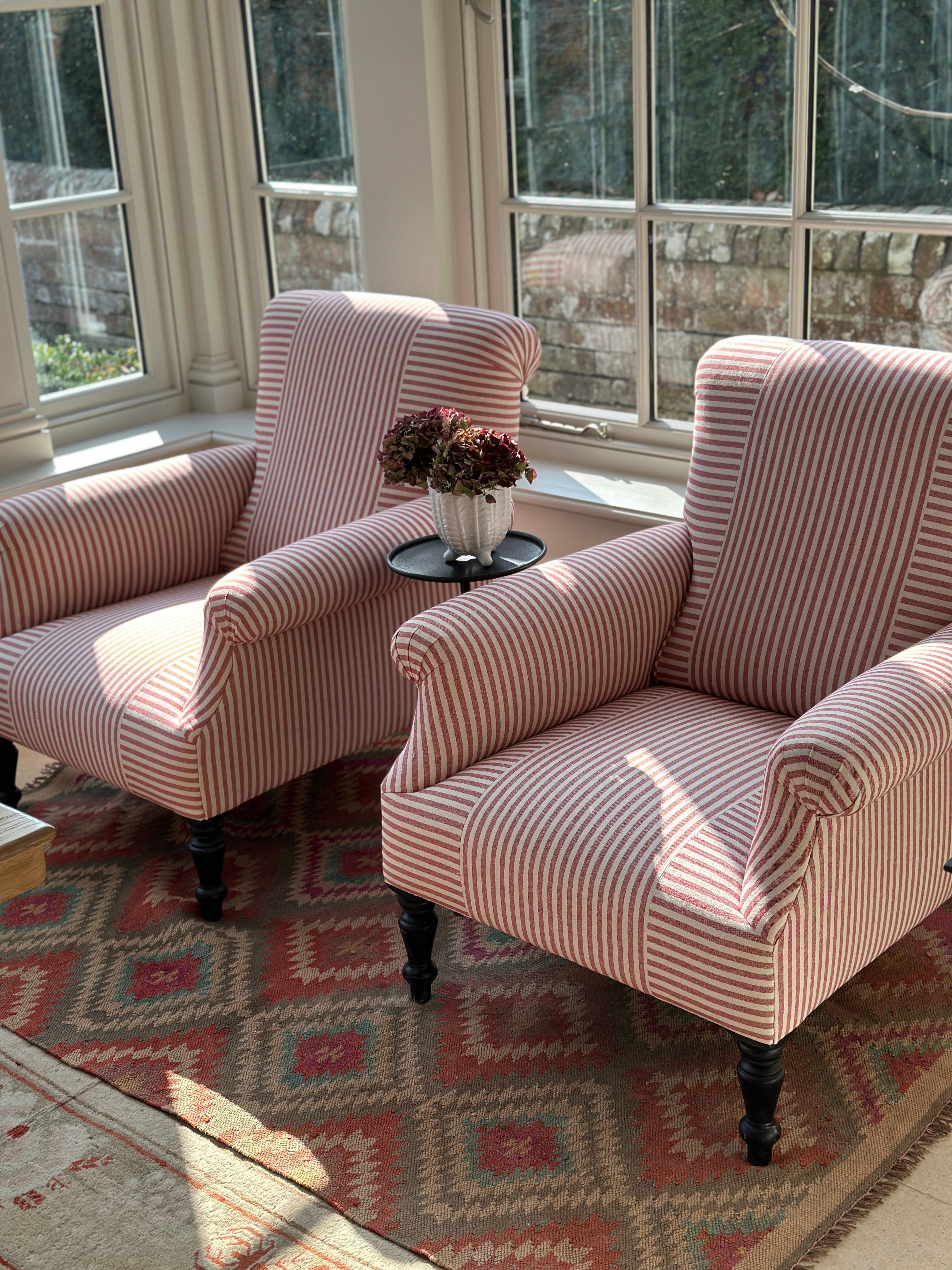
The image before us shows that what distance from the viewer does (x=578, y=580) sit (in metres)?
2.23

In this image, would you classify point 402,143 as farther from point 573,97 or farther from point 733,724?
point 733,724

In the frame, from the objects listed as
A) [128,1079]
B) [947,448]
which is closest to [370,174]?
[947,448]

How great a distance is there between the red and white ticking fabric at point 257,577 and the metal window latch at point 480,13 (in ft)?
2.22

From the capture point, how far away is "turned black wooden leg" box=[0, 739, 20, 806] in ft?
9.14

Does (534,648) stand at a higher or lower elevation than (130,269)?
lower

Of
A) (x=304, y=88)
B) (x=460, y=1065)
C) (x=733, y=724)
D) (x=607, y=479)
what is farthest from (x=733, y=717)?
(x=304, y=88)

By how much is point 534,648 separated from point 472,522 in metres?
0.34

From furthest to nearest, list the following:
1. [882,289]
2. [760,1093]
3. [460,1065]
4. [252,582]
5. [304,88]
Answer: [304,88] → [882,289] → [252,582] → [460,1065] → [760,1093]

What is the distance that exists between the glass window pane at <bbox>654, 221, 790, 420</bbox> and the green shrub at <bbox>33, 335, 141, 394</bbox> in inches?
61.9

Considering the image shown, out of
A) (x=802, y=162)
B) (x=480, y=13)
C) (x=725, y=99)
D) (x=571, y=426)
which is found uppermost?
(x=480, y=13)

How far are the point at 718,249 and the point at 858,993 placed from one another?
1501 millimetres

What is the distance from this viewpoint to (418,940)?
7.20 ft

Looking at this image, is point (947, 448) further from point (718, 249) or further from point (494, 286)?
point (494, 286)

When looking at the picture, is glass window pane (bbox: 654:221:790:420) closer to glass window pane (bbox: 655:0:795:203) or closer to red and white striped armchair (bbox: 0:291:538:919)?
glass window pane (bbox: 655:0:795:203)
